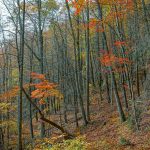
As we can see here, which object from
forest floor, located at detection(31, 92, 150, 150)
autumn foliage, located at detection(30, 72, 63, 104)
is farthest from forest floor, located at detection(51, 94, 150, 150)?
autumn foliage, located at detection(30, 72, 63, 104)

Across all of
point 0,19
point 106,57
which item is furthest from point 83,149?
point 0,19

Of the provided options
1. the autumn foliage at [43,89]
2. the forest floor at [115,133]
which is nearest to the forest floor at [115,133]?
the forest floor at [115,133]

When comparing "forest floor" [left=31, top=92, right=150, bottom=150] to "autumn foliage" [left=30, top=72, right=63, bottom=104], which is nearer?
"forest floor" [left=31, top=92, right=150, bottom=150]

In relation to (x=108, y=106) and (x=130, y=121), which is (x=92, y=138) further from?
(x=108, y=106)

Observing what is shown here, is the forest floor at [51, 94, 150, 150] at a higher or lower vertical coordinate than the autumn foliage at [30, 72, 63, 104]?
lower

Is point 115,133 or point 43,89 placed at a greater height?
point 43,89

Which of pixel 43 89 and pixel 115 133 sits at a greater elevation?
pixel 43 89

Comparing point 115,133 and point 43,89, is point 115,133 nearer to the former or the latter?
point 115,133

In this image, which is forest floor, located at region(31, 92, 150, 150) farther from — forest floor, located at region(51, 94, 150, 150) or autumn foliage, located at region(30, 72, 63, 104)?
autumn foliage, located at region(30, 72, 63, 104)

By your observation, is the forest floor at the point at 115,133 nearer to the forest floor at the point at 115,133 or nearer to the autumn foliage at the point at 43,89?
the forest floor at the point at 115,133

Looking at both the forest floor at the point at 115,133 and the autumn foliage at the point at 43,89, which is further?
the autumn foliage at the point at 43,89

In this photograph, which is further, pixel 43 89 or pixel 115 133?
pixel 43 89

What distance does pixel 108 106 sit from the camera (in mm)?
21531

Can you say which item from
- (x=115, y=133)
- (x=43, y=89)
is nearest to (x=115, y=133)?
(x=115, y=133)
